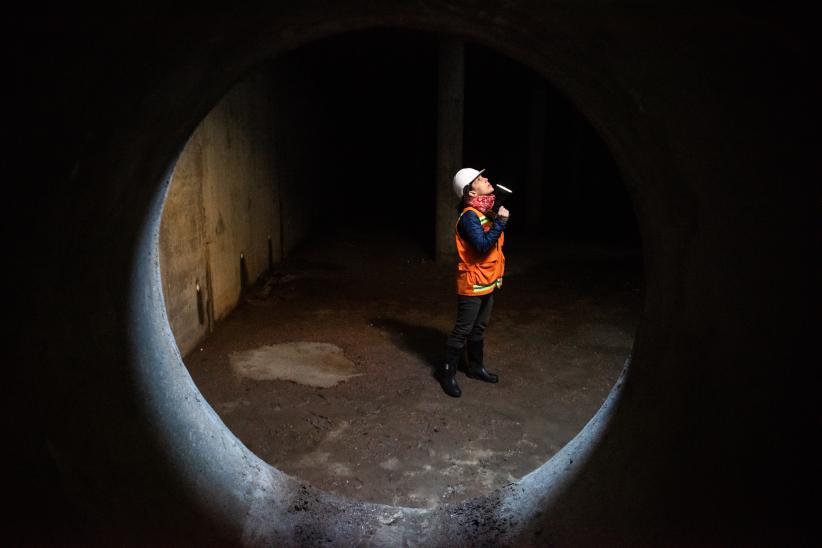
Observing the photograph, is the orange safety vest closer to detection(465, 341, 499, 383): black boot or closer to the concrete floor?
detection(465, 341, 499, 383): black boot

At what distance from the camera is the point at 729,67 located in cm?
167

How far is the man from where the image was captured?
522cm

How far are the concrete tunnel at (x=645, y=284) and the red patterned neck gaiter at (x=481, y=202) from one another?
245 centimetres

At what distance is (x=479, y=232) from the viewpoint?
17.0 ft

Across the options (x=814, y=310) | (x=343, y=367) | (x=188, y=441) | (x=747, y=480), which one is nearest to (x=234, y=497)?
(x=188, y=441)

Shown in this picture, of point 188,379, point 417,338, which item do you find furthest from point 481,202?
point 188,379

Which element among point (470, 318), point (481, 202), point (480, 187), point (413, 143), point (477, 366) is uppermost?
point (413, 143)

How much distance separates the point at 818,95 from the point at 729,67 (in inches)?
11.1

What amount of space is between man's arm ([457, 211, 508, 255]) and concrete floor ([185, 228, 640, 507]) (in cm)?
134

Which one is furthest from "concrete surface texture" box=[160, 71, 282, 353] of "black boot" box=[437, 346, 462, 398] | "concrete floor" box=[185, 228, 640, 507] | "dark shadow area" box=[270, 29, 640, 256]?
"black boot" box=[437, 346, 462, 398]

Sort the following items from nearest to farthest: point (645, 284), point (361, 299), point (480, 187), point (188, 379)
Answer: point (645, 284) < point (188, 379) < point (480, 187) < point (361, 299)

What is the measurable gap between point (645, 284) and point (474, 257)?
106 inches

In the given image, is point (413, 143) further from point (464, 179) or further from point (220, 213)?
point (464, 179)

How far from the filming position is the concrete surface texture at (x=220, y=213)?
568 centimetres
